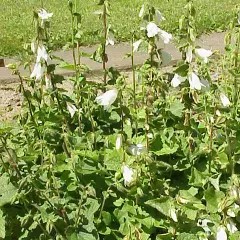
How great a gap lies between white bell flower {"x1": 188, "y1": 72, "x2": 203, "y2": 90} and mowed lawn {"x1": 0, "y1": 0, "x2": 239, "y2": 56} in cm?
440

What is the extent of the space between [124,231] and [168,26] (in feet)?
17.4

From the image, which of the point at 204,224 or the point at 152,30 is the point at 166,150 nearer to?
the point at 204,224

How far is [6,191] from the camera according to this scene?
2385 mm

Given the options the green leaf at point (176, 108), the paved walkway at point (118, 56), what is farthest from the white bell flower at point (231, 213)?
the paved walkway at point (118, 56)

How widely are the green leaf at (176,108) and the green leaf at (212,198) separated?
542 mm

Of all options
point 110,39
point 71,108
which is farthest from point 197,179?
point 110,39

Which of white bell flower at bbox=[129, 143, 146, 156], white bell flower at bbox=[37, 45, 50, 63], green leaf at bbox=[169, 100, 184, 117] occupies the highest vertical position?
white bell flower at bbox=[37, 45, 50, 63]

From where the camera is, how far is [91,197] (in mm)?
2469

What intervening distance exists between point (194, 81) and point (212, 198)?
1.59 feet

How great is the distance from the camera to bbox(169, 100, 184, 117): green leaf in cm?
283

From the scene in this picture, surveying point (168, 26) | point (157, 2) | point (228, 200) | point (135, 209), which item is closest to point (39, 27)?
point (135, 209)

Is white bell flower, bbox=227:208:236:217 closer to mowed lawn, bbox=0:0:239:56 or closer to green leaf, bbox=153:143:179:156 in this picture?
green leaf, bbox=153:143:179:156

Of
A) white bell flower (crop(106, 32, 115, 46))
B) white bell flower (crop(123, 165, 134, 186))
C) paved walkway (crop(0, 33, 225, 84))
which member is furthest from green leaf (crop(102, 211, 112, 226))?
paved walkway (crop(0, 33, 225, 84))

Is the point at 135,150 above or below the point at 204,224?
above
